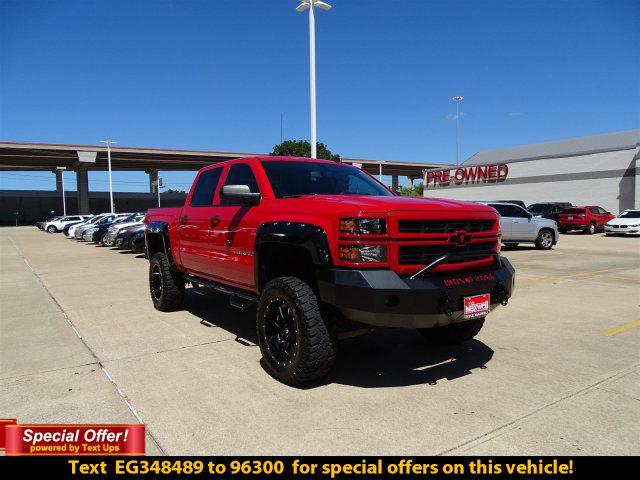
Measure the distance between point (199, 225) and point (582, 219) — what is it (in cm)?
2439

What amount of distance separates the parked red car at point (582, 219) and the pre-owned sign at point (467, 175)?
11.8 m

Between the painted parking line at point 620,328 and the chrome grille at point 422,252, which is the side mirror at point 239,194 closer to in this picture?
the chrome grille at point 422,252

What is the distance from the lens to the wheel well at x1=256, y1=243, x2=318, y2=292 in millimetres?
3804

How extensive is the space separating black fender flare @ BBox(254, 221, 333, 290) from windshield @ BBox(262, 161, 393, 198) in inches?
20.1

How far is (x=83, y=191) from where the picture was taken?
203ft

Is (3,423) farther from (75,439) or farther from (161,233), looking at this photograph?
(161,233)

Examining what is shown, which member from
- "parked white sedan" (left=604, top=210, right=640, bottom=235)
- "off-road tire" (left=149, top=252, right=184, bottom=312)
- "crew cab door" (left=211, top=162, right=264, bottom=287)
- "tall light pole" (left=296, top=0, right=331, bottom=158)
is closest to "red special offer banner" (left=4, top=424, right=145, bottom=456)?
"crew cab door" (left=211, top=162, right=264, bottom=287)

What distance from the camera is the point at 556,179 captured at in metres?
33.4

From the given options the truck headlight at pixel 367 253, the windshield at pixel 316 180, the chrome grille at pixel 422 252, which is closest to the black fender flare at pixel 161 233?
the windshield at pixel 316 180

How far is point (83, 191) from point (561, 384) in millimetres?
68087

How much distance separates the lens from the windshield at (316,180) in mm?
4441
